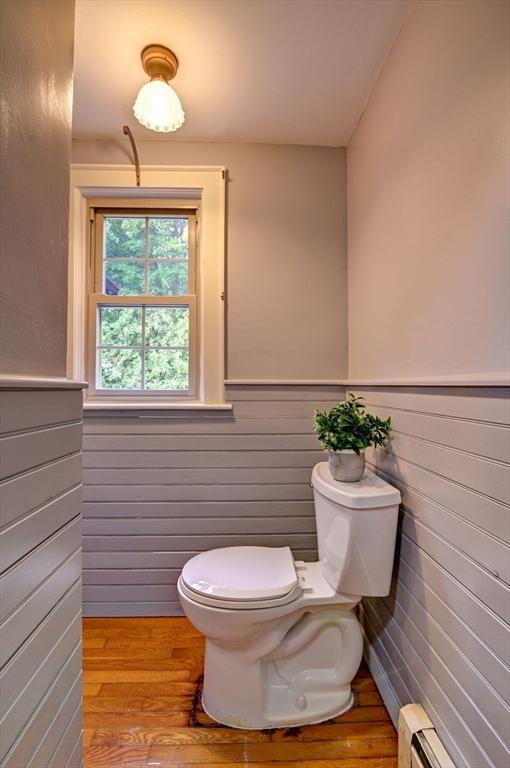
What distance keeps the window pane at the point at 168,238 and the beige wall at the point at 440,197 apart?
0.90 m

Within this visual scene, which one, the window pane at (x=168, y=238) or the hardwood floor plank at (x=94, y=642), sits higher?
the window pane at (x=168, y=238)

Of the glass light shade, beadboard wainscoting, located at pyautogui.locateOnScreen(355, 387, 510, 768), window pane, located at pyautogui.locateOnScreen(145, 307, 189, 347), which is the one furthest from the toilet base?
the glass light shade

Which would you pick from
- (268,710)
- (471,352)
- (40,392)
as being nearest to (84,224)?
(40,392)

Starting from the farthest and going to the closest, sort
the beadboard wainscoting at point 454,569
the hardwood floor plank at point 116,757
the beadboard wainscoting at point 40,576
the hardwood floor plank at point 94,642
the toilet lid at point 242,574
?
the hardwood floor plank at point 94,642 < the toilet lid at point 242,574 < the hardwood floor plank at point 116,757 < the beadboard wainscoting at point 454,569 < the beadboard wainscoting at point 40,576

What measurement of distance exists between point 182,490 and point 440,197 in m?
1.52

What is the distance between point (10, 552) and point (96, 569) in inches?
54.2

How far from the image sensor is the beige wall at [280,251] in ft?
5.62

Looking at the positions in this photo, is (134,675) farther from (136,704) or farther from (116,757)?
(116,757)

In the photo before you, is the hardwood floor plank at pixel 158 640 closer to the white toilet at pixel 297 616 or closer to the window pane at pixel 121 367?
the white toilet at pixel 297 616

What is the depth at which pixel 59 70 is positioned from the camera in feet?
2.23

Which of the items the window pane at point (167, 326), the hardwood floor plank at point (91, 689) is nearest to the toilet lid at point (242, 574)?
the hardwood floor plank at point (91, 689)

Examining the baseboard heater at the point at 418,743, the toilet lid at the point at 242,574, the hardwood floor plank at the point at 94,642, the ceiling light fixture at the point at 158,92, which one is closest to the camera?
the baseboard heater at the point at 418,743

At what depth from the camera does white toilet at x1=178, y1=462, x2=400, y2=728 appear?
1108 millimetres

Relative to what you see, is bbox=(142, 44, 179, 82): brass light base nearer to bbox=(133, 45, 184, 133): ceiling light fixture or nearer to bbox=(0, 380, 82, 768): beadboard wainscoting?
bbox=(133, 45, 184, 133): ceiling light fixture
